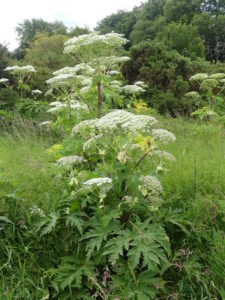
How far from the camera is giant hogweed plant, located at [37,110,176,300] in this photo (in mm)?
2428

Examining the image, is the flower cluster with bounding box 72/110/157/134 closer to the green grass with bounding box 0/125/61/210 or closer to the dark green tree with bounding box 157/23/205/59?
the green grass with bounding box 0/125/61/210

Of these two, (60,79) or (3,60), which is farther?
(3,60)

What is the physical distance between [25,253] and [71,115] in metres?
1.83

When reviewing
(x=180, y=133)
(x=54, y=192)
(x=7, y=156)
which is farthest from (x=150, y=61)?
(x=54, y=192)

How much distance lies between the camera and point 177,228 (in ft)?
9.90

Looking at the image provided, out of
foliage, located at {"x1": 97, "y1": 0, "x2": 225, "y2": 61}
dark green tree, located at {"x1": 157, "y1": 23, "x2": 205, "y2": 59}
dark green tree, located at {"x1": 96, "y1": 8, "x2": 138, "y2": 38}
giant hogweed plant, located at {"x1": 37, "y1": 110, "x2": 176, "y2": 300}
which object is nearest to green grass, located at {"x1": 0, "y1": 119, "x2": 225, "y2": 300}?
giant hogweed plant, located at {"x1": 37, "y1": 110, "x2": 176, "y2": 300}

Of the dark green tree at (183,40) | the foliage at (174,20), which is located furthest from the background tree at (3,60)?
the foliage at (174,20)

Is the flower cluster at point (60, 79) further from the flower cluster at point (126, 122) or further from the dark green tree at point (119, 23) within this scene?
the dark green tree at point (119, 23)

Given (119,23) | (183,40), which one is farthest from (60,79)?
(119,23)

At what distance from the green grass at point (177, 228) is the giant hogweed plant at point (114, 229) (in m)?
0.18

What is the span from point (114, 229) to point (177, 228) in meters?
0.74

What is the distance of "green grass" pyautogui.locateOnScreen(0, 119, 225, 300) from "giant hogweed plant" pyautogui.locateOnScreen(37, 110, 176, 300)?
0.18 meters

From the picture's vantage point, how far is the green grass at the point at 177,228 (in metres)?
2.61

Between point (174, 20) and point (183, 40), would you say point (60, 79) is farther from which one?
point (174, 20)
